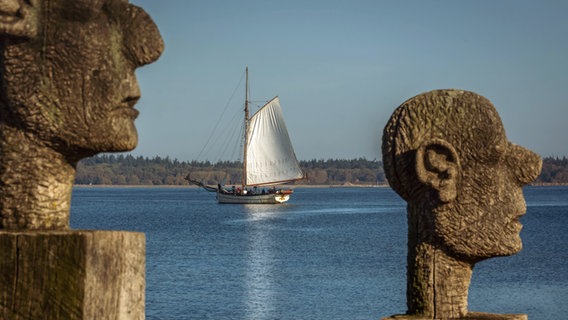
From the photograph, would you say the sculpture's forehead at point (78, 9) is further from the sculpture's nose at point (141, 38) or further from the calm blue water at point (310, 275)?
the calm blue water at point (310, 275)

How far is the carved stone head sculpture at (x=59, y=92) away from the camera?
8.35ft

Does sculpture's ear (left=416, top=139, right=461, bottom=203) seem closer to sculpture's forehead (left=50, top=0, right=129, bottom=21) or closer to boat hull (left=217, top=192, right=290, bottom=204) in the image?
sculpture's forehead (left=50, top=0, right=129, bottom=21)

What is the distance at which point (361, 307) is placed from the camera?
30.6m

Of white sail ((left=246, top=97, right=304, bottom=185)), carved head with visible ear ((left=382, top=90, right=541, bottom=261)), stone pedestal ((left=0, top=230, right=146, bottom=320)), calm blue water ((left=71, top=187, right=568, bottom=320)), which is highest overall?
white sail ((left=246, top=97, right=304, bottom=185))

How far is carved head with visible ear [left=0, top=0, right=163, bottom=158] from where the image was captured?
2543mm

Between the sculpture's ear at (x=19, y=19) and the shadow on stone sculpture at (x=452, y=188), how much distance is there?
1534 mm

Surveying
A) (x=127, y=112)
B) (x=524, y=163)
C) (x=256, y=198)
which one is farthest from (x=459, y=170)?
(x=256, y=198)

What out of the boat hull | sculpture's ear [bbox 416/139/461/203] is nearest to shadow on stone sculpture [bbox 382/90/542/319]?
sculpture's ear [bbox 416/139/461/203]

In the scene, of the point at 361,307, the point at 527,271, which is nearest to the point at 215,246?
the point at 527,271

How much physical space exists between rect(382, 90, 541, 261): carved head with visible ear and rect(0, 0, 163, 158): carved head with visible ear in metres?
1.20

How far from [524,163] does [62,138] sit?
192 centimetres

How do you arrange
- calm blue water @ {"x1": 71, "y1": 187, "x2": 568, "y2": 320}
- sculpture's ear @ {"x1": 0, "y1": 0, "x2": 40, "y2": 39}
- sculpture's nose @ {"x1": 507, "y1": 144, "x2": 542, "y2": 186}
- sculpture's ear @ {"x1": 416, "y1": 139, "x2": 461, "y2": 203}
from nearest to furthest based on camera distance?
sculpture's ear @ {"x1": 0, "y1": 0, "x2": 40, "y2": 39} < sculpture's ear @ {"x1": 416, "y1": 139, "x2": 461, "y2": 203} < sculpture's nose @ {"x1": 507, "y1": 144, "x2": 542, "y2": 186} < calm blue water @ {"x1": 71, "y1": 187, "x2": 568, "y2": 320}

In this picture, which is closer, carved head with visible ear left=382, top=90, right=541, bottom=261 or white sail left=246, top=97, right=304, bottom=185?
carved head with visible ear left=382, top=90, right=541, bottom=261

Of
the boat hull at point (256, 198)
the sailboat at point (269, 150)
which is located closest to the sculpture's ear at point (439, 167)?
the sailboat at point (269, 150)
